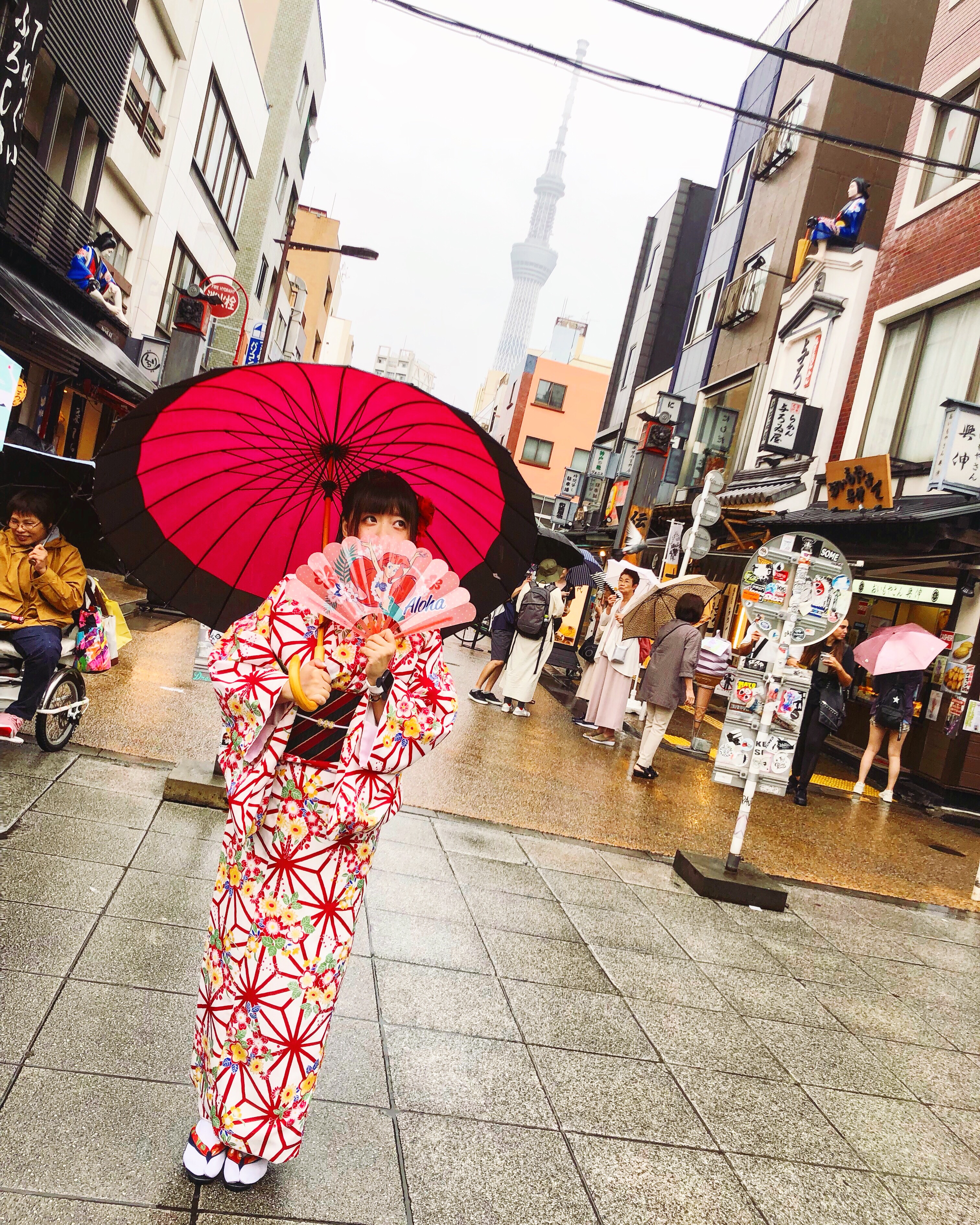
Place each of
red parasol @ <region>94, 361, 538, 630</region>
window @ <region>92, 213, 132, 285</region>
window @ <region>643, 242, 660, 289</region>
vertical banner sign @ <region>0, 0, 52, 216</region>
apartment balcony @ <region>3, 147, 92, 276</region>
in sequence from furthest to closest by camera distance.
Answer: window @ <region>643, 242, 660, 289</region> < window @ <region>92, 213, 132, 285</region> < apartment balcony @ <region>3, 147, 92, 276</region> < vertical banner sign @ <region>0, 0, 52, 216</region> < red parasol @ <region>94, 361, 538, 630</region>

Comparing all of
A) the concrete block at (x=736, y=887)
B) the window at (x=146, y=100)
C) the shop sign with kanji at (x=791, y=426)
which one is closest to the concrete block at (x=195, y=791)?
the concrete block at (x=736, y=887)

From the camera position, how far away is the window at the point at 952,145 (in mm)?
14586

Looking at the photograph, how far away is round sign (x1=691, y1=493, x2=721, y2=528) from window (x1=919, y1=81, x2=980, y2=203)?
590 cm

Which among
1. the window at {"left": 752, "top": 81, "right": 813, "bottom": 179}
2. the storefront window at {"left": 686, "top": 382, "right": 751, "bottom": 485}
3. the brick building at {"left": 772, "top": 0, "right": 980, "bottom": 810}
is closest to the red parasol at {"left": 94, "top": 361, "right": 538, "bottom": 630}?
the brick building at {"left": 772, "top": 0, "right": 980, "bottom": 810}

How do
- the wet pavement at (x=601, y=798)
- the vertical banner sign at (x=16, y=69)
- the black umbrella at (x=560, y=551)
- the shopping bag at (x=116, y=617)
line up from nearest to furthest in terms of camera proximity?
1. the shopping bag at (x=116, y=617)
2. the wet pavement at (x=601, y=798)
3. the black umbrella at (x=560, y=551)
4. the vertical banner sign at (x=16, y=69)

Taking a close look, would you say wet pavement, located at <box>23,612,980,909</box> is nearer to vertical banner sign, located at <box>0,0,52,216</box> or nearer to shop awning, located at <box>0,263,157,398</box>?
shop awning, located at <box>0,263,157,398</box>

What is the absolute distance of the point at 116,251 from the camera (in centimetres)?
2044

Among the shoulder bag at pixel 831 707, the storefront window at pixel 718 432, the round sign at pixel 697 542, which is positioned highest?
the storefront window at pixel 718 432

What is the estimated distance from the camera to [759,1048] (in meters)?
4.16

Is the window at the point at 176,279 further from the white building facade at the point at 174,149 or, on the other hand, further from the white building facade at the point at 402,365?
the white building facade at the point at 402,365

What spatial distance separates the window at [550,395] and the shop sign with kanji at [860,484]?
4548 cm

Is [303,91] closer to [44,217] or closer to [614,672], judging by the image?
[44,217]

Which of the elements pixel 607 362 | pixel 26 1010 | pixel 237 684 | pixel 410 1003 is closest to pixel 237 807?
pixel 237 684

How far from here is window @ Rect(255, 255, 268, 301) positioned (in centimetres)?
3784
